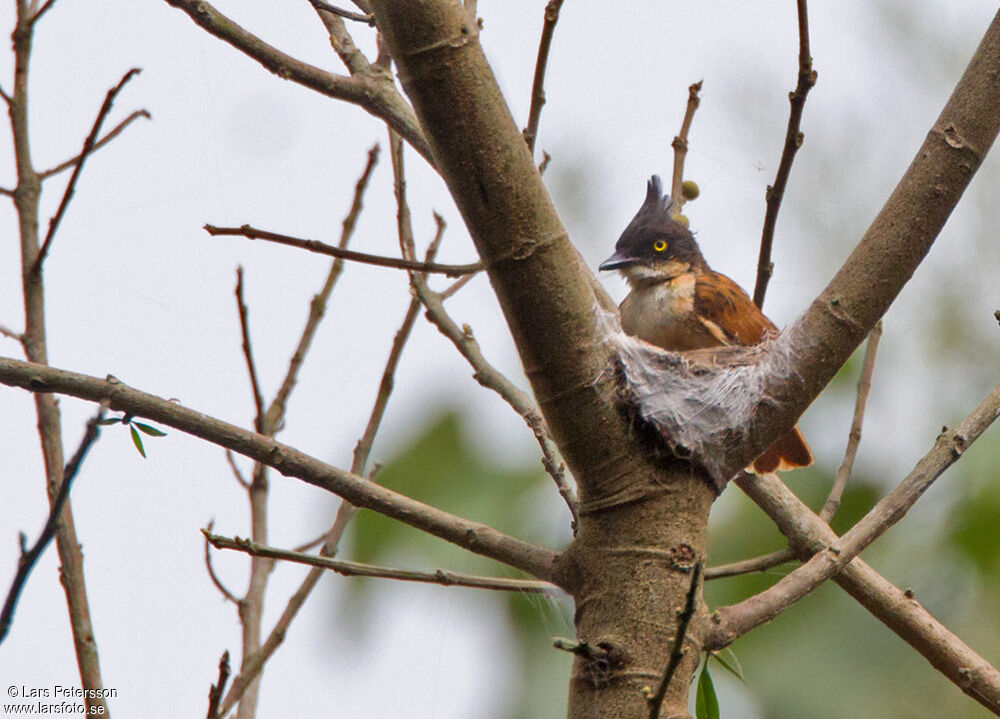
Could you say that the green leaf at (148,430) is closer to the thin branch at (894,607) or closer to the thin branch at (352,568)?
the thin branch at (352,568)

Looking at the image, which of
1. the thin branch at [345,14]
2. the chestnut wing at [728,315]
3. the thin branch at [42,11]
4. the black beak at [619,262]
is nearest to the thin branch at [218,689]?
the thin branch at [345,14]

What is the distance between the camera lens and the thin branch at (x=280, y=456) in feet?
5.54

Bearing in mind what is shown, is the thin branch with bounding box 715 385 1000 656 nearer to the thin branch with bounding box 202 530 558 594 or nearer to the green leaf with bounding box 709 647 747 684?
the green leaf with bounding box 709 647 747 684

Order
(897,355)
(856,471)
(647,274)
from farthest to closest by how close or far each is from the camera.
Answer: (897,355) < (856,471) < (647,274)

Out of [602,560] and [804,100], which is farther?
[804,100]

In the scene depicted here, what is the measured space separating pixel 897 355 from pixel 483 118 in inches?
356

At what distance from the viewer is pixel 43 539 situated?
4.69 ft

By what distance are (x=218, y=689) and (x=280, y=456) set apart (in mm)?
379

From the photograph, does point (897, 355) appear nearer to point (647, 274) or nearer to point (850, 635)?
point (850, 635)

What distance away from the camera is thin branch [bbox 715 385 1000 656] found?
192 centimetres

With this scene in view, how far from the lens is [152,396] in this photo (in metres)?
1.73

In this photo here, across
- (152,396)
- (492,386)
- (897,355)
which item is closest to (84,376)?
(152,396)

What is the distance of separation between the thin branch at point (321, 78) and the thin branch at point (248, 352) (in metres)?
0.57

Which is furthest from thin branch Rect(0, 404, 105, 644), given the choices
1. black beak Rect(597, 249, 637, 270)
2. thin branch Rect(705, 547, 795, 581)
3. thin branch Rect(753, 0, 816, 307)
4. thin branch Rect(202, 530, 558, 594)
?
black beak Rect(597, 249, 637, 270)
